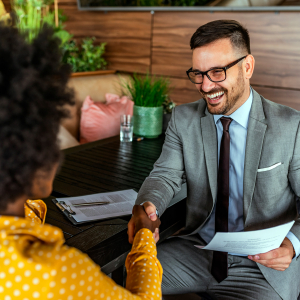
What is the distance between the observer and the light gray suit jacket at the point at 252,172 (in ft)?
4.12

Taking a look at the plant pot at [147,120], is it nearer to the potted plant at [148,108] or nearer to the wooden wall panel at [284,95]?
the potted plant at [148,108]

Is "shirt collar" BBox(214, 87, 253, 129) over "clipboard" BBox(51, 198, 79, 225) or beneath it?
over

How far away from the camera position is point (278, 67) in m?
2.67

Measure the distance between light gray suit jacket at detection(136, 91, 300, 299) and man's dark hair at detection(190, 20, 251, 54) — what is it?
0.24 metres

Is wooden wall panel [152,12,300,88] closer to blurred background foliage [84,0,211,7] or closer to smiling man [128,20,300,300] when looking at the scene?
blurred background foliage [84,0,211,7]

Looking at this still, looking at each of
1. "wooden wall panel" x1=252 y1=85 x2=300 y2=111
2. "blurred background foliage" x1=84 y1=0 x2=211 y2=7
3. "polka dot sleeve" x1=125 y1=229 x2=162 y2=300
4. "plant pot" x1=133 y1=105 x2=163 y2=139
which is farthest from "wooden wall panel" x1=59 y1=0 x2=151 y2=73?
"polka dot sleeve" x1=125 y1=229 x2=162 y2=300

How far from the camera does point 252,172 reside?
128 centimetres

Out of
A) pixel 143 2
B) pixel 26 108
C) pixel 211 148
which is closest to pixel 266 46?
pixel 143 2

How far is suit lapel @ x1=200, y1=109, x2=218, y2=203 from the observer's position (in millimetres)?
1343

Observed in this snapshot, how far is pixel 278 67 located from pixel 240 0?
62 centimetres

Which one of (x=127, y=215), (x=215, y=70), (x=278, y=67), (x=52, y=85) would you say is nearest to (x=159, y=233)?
(x=127, y=215)

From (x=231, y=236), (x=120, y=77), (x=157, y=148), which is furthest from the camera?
(x=120, y=77)

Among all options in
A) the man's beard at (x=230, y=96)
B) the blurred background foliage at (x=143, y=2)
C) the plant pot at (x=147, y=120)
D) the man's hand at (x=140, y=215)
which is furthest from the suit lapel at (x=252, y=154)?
the blurred background foliage at (x=143, y=2)

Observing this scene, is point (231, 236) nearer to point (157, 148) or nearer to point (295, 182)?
point (295, 182)
